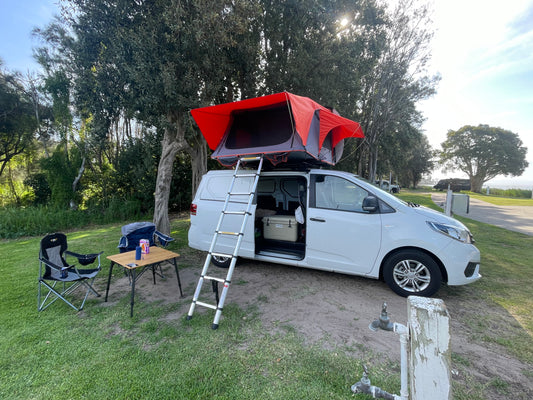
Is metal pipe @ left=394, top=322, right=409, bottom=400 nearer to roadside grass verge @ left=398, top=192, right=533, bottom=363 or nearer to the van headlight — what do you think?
roadside grass verge @ left=398, top=192, right=533, bottom=363

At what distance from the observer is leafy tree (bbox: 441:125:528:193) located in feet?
105

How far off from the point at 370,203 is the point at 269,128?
2137 mm

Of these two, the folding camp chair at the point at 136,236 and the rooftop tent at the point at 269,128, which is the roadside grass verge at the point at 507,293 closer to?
the rooftop tent at the point at 269,128

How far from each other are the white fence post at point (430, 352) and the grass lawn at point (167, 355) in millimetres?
1098

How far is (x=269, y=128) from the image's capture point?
172 inches

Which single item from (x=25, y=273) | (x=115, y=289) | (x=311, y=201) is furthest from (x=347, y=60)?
(x=25, y=273)

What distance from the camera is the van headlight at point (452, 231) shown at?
335 centimetres

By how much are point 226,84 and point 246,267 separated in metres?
5.70

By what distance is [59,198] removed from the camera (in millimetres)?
10070

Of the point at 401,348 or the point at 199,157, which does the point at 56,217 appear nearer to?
the point at 199,157

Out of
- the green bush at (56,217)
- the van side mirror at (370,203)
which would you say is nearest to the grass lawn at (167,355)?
the van side mirror at (370,203)

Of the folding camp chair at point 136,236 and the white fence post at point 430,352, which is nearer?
the white fence post at point 430,352

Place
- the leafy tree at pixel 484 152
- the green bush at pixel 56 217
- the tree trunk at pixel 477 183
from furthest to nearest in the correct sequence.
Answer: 1. the tree trunk at pixel 477 183
2. the leafy tree at pixel 484 152
3. the green bush at pixel 56 217

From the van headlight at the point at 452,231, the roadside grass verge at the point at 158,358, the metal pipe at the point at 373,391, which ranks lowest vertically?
the roadside grass verge at the point at 158,358
